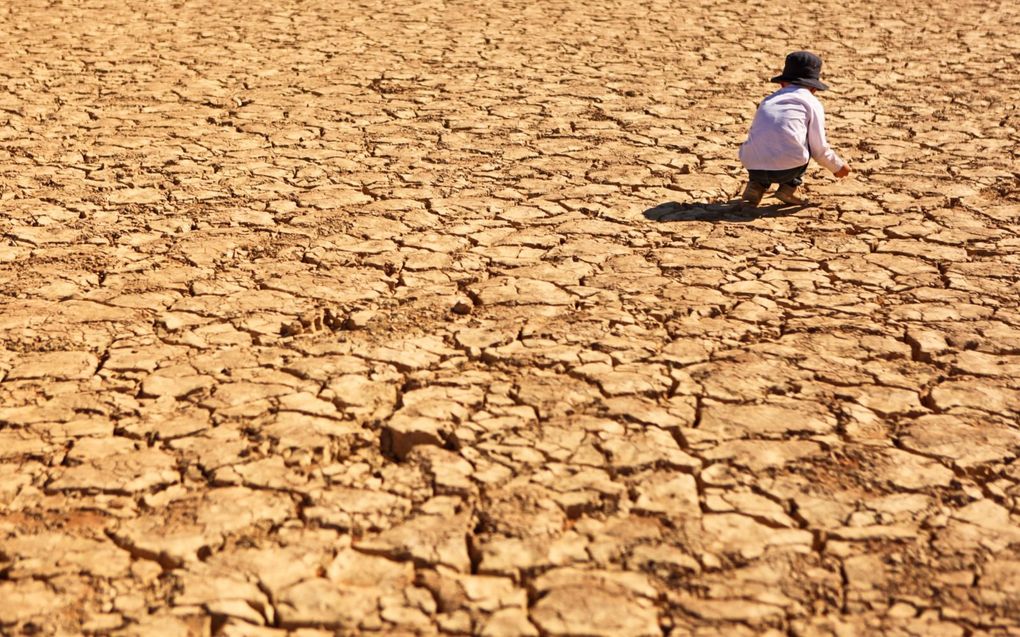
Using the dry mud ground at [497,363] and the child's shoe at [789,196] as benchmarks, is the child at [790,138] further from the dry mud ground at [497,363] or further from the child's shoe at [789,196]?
the dry mud ground at [497,363]

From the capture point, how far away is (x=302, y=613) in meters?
2.36

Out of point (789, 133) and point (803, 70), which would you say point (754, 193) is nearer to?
point (789, 133)

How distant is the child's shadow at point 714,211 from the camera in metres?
4.65

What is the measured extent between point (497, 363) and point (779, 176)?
1.89 meters

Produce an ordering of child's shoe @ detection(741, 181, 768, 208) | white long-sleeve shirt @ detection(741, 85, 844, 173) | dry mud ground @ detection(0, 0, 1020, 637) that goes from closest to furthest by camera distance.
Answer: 1. dry mud ground @ detection(0, 0, 1020, 637)
2. white long-sleeve shirt @ detection(741, 85, 844, 173)
3. child's shoe @ detection(741, 181, 768, 208)

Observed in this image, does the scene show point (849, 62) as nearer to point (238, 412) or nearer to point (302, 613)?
point (238, 412)

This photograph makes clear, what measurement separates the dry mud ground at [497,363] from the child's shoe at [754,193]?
0.13 meters

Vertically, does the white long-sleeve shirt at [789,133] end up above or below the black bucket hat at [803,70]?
below

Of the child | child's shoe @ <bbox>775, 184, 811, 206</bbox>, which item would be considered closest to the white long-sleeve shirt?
the child

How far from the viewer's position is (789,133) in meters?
4.59

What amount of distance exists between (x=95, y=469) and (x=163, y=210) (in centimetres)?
201

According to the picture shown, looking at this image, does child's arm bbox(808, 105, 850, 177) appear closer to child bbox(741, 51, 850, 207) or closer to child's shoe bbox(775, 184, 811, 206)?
child bbox(741, 51, 850, 207)

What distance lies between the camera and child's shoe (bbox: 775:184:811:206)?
4758 millimetres

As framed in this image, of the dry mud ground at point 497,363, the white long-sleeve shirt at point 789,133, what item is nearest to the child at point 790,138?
the white long-sleeve shirt at point 789,133
